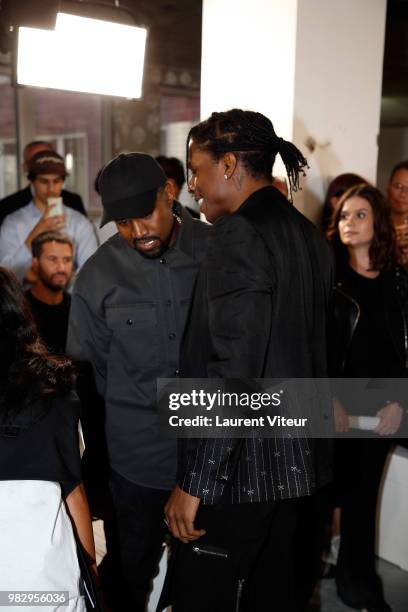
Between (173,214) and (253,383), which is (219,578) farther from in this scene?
(173,214)

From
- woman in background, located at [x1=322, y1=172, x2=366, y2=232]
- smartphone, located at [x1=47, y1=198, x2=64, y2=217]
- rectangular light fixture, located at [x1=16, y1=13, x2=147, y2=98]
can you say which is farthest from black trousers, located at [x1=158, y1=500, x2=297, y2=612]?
smartphone, located at [x1=47, y1=198, x2=64, y2=217]

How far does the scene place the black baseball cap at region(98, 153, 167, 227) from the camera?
1694mm

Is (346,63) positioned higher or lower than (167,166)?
higher

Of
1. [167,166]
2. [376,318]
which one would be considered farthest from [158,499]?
[167,166]

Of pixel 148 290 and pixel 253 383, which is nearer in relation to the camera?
pixel 253 383

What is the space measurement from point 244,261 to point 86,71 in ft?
6.46

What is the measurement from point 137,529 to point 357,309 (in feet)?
3.56

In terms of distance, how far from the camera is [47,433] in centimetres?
130

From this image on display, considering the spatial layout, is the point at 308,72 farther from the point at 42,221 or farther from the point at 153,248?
the point at 42,221

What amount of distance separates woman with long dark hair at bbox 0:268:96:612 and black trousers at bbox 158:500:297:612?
11.9 inches

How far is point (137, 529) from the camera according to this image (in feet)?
6.07

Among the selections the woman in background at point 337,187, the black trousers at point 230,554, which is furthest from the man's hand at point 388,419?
the black trousers at point 230,554

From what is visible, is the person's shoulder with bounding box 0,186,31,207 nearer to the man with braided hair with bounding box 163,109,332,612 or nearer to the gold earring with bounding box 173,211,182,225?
the gold earring with bounding box 173,211,182,225

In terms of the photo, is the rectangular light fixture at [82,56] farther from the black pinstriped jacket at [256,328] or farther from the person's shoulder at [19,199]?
the black pinstriped jacket at [256,328]
